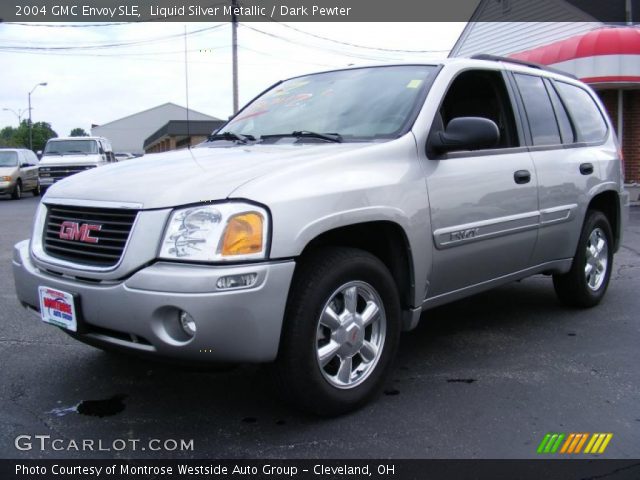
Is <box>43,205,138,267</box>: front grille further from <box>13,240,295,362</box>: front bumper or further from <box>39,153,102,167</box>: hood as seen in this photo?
<box>39,153,102,167</box>: hood

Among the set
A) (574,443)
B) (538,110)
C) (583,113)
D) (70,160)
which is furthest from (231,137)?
(70,160)

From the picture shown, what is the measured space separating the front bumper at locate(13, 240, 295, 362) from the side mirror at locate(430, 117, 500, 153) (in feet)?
4.32

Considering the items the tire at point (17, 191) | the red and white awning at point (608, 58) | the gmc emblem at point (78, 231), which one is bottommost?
the tire at point (17, 191)

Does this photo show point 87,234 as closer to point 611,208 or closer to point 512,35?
point 611,208

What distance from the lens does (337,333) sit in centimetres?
304

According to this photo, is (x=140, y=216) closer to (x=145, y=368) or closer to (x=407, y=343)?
(x=145, y=368)

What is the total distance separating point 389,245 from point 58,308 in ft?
5.52

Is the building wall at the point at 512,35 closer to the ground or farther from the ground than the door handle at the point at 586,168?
farther from the ground

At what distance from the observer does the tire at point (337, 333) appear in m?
2.83

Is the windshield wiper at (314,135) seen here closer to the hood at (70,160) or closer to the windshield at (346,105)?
the windshield at (346,105)

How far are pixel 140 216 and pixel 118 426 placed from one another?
3.47 feet

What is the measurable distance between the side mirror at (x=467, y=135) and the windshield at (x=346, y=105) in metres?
0.23

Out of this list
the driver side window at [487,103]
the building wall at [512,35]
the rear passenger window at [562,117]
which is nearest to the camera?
the driver side window at [487,103]

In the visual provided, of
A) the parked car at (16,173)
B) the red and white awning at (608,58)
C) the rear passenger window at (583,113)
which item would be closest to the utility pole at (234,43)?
the parked car at (16,173)
